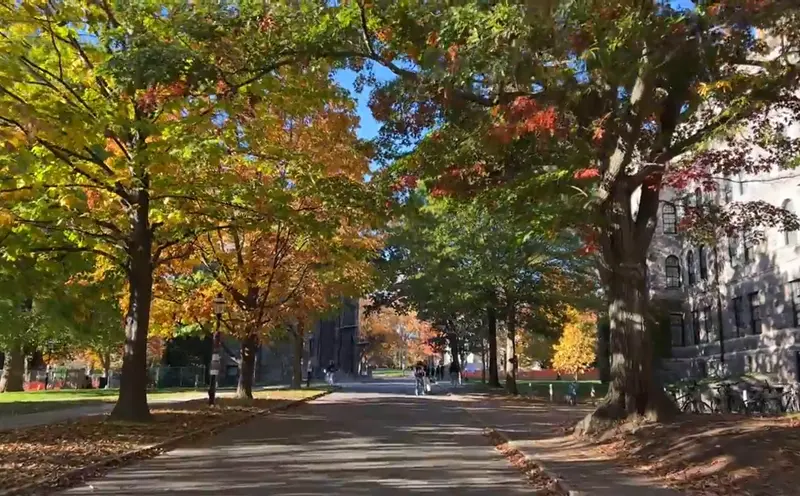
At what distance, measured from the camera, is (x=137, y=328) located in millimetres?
16750

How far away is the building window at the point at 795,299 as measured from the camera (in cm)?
3136

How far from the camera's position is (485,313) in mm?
39562

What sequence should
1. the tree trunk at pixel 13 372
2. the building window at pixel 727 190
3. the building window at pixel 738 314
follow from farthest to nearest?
the tree trunk at pixel 13 372 < the building window at pixel 738 314 < the building window at pixel 727 190

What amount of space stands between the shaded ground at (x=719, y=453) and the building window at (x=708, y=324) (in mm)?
28987

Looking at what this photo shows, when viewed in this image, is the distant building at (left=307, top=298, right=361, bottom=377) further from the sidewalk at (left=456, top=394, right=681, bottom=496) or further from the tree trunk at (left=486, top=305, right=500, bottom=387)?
the sidewalk at (left=456, top=394, right=681, bottom=496)

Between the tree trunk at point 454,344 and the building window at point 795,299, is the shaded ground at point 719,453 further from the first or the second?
the tree trunk at point 454,344

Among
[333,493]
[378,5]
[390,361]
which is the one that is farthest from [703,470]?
[390,361]

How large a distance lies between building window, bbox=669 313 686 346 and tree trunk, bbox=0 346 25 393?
122 ft

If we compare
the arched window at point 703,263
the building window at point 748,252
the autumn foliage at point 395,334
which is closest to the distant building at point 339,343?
the autumn foliage at point 395,334

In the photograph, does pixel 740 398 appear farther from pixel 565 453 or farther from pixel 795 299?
pixel 565 453

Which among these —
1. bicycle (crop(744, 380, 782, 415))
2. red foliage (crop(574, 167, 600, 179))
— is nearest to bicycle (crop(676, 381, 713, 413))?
bicycle (crop(744, 380, 782, 415))

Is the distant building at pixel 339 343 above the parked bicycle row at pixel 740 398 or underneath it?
above

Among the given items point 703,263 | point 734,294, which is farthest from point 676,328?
point 734,294

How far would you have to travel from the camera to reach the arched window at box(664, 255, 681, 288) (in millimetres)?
46025
